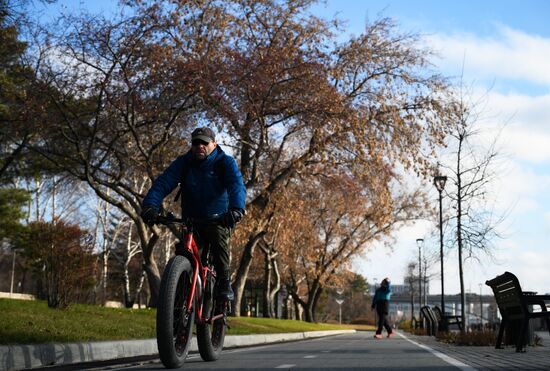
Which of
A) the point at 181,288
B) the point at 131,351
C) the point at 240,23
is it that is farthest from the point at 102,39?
the point at 181,288

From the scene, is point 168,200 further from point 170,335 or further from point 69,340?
point 170,335

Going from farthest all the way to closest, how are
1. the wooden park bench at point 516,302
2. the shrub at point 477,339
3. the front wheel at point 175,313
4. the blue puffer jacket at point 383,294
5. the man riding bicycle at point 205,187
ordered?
the blue puffer jacket at point 383,294, the shrub at point 477,339, the wooden park bench at point 516,302, the man riding bicycle at point 205,187, the front wheel at point 175,313

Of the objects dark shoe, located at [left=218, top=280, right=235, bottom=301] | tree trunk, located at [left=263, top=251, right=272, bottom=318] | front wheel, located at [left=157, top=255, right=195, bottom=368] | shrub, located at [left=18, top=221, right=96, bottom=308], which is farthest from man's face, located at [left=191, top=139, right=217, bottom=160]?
tree trunk, located at [left=263, top=251, right=272, bottom=318]

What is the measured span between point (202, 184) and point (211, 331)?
2045 millimetres

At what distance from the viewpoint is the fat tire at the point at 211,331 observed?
793 centimetres

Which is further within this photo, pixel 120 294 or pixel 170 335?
pixel 120 294

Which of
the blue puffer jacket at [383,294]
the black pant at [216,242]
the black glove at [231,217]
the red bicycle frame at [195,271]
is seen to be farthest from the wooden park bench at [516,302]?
the blue puffer jacket at [383,294]

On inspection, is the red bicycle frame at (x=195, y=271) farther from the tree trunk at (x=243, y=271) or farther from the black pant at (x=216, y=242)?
the tree trunk at (x=243, y=271)

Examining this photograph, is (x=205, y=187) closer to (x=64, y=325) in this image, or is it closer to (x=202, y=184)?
(x=202, y=184)

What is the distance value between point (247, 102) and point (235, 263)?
29484mm

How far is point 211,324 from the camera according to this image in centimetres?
809

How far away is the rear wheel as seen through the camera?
7.91m

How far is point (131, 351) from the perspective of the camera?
10.8 metres

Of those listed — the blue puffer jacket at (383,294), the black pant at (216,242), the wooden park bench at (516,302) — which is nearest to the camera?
the black pant at (216,242)
